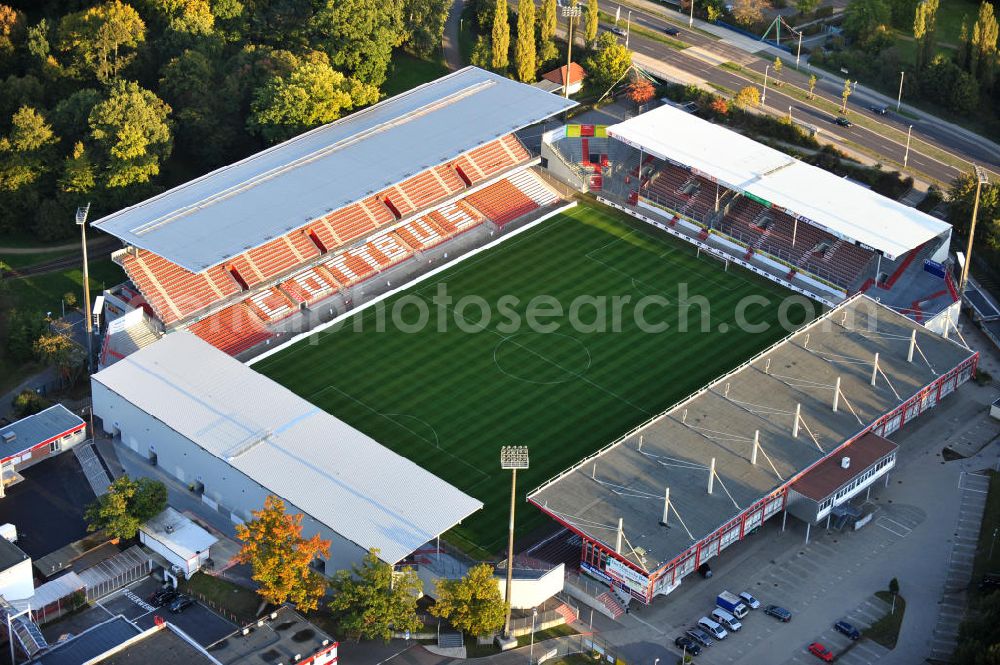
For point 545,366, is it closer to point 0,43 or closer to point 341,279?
point 341,279

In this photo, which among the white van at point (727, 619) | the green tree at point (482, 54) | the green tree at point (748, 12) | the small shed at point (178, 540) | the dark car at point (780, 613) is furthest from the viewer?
the green tree at point (748, 12)

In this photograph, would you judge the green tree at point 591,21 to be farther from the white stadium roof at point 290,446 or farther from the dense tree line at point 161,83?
the white stadium roof at point 290,446

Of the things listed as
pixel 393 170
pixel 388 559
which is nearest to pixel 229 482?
pixel 388 559

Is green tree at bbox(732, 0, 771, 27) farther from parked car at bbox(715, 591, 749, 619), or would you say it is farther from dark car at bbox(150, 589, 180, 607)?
dark car at bbox(150, 589, 180, 607)

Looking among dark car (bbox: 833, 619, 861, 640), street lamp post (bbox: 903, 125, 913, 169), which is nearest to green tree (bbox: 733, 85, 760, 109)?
street lamp post (bbox: 903, 125, 913, 169)

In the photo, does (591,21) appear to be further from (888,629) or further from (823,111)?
(888,629)

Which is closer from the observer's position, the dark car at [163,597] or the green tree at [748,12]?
the dark car at [163,597]

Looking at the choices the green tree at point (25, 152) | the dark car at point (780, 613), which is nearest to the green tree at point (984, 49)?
the dark car at point (780, 613)
